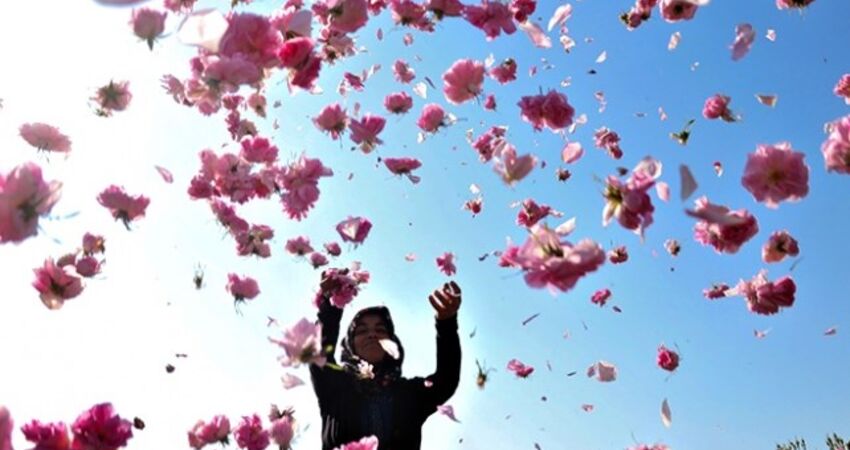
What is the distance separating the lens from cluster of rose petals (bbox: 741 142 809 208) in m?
3.81

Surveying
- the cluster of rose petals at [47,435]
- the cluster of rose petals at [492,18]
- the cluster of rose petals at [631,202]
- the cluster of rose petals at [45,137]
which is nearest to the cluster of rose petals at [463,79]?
the cluster of rose petals at [492,18]

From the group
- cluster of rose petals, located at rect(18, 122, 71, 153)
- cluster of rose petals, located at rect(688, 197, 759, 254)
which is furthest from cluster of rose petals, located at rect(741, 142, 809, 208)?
cluster of rose petals, located at rect(18, 122, 71, 153)

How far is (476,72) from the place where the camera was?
5.50 metres

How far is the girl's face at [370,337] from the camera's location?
512 cm

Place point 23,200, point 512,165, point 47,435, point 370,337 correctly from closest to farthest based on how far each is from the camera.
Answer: point 47,435 → point 23,200 → point 512,165 → point 370,337

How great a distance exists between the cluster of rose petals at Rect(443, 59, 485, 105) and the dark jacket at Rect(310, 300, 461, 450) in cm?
181

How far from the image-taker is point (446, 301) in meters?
5.00

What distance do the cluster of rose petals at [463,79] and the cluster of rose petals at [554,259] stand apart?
276cm

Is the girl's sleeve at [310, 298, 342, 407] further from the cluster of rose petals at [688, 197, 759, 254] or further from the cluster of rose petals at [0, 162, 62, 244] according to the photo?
the cluster of rose petals at [688, 197, 759, 254]

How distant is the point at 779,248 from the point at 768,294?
354 mm

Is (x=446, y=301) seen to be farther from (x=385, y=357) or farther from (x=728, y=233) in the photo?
(x=728, y=233)

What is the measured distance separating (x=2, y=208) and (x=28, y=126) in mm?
2671

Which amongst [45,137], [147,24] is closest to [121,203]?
[45,137]

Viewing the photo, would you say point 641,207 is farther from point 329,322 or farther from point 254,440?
point 254,440
